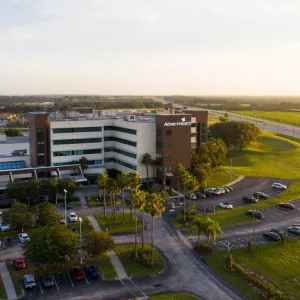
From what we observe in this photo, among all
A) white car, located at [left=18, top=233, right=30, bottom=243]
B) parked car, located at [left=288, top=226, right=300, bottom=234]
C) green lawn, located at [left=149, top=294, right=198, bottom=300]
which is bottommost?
green lawn, located at [left=149, top=294, right=198, bottom=300]

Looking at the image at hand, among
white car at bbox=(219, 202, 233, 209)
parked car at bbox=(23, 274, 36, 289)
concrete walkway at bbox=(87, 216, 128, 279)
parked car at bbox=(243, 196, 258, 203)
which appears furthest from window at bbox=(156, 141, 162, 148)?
parked car at bbox=(23, 274, 36, 289)

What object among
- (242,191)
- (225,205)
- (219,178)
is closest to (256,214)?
(225,205)

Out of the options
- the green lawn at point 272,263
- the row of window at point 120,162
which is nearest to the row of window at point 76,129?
the row of window at point 120,162

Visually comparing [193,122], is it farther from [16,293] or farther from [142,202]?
[16,293]

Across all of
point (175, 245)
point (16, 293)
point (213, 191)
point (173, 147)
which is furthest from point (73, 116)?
point (16, 293)

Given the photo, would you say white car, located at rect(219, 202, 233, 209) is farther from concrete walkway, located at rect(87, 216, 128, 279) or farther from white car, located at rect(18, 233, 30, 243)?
white car, located at rect(18, 233, 30, 243)
